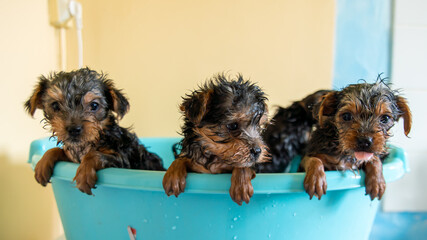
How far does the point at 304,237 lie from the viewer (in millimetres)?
1327

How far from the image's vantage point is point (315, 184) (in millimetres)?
1239

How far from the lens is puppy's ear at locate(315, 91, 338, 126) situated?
182 cm

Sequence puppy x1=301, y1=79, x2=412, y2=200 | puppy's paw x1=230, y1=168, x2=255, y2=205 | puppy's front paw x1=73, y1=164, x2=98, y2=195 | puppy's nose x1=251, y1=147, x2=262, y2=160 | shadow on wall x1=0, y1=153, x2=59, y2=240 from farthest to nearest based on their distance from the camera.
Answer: shadow on wall x1=0, y1=153, x2=59, y2=240
puppy x1=301, y1=79, x2=412, y2=200
puppy's nose x1=251, y1=147, x2=262, y2=160
puppy's front paw x1=73, y1=164, x2=98, y2=195
puppy's paw x1=230, y1=168, x2=255, y2=205

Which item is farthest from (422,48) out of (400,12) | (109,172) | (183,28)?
A: (109,172)

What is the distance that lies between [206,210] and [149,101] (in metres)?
1.92

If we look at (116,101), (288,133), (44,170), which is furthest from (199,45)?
(44,170)

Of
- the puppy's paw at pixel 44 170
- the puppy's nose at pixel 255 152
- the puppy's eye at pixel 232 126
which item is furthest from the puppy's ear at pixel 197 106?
the puppy's paw at pixel 44 170

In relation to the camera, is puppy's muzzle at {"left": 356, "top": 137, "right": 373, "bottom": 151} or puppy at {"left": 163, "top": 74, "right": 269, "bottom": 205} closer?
puppy at {"left": 163, "top": 74, "right": 269, "bottom": 205}

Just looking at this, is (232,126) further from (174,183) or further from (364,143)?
(364,143)

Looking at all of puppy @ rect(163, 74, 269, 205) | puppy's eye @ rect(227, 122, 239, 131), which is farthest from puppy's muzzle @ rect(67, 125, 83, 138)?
puppy's eye @ rect(227, 122, 239, 131)

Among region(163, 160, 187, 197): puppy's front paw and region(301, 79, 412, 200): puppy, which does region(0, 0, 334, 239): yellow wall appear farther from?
region(163, 160, 187, 197): puppy's front paw

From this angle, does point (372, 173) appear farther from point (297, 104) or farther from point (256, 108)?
point (297, 104)

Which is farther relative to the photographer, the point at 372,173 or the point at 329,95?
the point at 329,95

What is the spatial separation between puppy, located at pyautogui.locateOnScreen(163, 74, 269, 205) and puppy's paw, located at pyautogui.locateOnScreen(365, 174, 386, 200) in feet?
1.48
